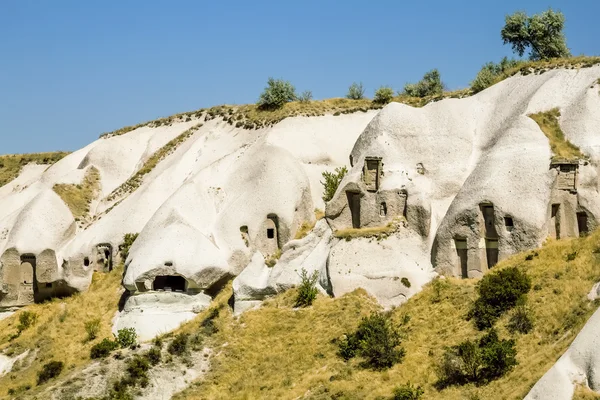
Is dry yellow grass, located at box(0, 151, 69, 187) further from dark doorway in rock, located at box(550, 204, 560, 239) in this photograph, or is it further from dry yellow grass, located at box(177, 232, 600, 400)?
dark doorway in rock, located at box(550, 204, 560, 239)

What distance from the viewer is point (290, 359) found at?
148 ft

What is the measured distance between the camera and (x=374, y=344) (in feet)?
140

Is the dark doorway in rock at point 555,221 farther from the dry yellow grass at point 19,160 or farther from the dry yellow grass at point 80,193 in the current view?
the dry yellow grass at point 19,160

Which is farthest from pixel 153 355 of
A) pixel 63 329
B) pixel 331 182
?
pixel 331 182

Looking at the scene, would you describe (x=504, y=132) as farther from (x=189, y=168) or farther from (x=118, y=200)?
(x=118, y=200)

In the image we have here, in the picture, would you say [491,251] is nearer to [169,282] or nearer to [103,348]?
[169,282]

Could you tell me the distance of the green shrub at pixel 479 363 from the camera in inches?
1491

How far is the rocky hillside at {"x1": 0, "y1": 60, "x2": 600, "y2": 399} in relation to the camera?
4491cm

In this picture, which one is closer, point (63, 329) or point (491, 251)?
point (491, 251)

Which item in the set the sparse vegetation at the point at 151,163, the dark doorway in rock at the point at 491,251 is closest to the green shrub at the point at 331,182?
the dark doorway in rock at the point at 491,251

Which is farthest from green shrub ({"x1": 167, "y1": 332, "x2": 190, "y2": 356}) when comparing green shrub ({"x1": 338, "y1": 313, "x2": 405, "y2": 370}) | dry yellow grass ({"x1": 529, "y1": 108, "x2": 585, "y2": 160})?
dry yellow grass ({"x1": 529, "y1": 108, "x2": 585, "y2": 160})

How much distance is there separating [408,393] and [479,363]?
2.85 m

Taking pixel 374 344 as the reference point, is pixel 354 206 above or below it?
above

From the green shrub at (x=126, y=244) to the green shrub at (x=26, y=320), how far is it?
584cm
